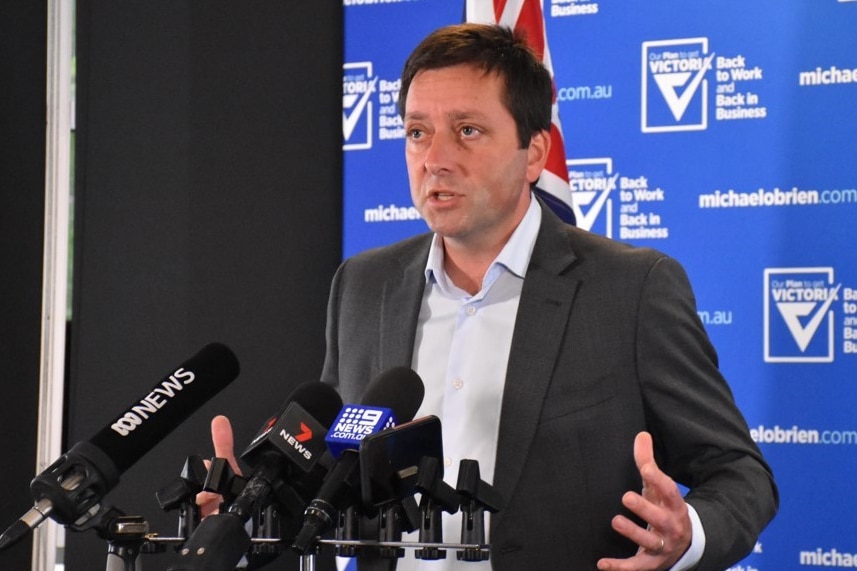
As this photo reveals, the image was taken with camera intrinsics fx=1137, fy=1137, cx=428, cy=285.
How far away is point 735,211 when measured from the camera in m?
3.60

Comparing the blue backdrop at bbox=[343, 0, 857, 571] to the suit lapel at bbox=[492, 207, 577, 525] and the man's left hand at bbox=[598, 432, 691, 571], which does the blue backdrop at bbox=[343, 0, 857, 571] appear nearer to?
the suit lapel at bbox=[492, 207, 577, 525]

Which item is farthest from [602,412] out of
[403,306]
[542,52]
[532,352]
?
[542,52]

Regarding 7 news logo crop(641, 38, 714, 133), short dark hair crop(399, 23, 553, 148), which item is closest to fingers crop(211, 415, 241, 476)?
short dark hair crop(399, 23, 553, 148)

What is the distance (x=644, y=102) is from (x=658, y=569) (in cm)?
222

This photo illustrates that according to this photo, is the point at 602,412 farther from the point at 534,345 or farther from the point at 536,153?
the point at 536,153

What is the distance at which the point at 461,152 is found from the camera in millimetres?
2125

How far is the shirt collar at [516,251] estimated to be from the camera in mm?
2201

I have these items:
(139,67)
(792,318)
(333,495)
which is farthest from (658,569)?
(139,67)

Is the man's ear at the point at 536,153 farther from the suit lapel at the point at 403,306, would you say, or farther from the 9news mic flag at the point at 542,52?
the 9news mic flag at the point at 542,52

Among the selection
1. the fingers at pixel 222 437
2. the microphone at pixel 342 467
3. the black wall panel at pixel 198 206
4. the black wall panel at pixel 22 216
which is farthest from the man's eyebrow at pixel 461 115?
the black wall panel at pixel 22 216

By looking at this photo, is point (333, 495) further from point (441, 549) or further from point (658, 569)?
point (658, 569)

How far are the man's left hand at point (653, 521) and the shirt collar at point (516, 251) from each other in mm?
565

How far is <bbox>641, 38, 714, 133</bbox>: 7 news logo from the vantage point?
3.64 m

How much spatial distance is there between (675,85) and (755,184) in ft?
1.35
